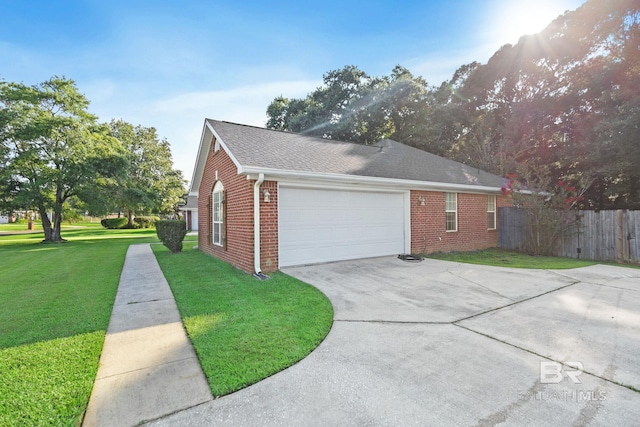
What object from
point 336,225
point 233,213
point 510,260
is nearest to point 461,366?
point 336,225

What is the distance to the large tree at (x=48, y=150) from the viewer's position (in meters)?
→ 16.0

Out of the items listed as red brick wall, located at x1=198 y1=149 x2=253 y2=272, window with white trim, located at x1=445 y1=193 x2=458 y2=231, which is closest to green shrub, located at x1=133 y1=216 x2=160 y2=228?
red brick wall, located at x1=198 y1=149 x2=253 y2=272

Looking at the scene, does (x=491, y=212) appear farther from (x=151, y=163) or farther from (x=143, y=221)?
(x=143, y=221)

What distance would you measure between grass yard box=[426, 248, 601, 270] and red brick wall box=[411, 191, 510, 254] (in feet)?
1.24

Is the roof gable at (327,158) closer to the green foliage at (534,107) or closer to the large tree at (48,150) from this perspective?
the green foliage at (534,107)

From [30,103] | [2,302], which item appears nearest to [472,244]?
[2,302]

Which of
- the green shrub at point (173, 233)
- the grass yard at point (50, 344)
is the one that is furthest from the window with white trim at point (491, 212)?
the grass yard at point (50, 344)

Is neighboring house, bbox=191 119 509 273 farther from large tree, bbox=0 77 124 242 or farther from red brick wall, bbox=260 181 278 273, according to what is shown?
large tree, bbox=0 77 124 242

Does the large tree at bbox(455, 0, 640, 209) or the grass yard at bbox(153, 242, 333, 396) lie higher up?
the large tree at bbox(455, 0, 640, 209)

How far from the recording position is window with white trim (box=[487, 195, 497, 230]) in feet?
38.0

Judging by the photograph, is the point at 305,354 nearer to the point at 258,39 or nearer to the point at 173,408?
the point at 173,408

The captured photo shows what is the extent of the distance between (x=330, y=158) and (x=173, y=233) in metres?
6.63

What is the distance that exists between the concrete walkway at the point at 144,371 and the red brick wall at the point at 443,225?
7.51 meters

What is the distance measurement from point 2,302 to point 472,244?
12765mm
